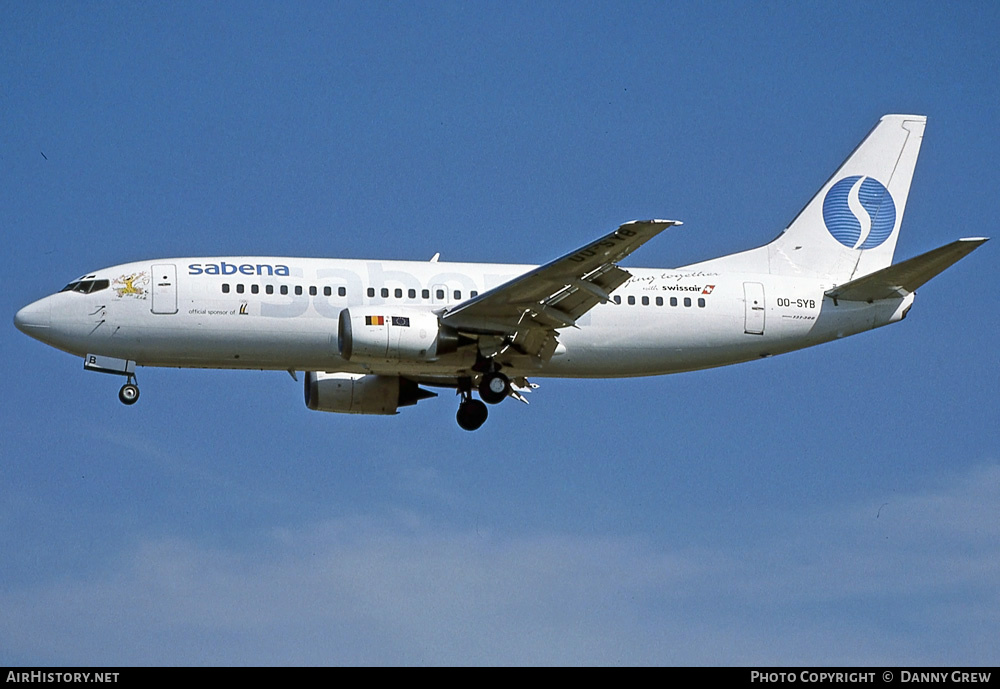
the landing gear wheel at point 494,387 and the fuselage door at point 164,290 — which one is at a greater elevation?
the fuselage door at point 164,290

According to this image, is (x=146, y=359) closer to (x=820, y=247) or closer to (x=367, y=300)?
(x=367, y=300)

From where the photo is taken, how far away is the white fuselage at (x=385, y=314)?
131 feet

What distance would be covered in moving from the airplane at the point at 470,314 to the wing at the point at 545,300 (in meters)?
0.05

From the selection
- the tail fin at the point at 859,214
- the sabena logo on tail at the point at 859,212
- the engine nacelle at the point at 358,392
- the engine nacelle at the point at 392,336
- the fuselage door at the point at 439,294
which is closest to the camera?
the engine nacelle at the point at 392,336

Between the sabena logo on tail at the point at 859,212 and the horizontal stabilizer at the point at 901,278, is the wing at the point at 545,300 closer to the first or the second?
the horizontal stabilizer at the point at 901,278

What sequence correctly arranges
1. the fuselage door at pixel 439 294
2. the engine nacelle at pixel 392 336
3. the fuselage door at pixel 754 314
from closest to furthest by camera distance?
the engine nacelle at pixel 392 336
the fuselage door at pixel 439 294
the fuselage door at pixel 754 314

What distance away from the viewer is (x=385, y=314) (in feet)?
130

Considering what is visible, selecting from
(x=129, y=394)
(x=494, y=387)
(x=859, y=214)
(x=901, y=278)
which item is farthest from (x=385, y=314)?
(x=859, y=214)

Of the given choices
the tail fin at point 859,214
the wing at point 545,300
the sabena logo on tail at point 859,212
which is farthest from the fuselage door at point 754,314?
the sabena logo on tail at point 859,212

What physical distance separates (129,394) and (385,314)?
23.0 ft

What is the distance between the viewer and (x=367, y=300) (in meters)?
40.9

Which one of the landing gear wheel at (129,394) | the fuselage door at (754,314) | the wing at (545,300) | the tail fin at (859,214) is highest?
the tail fin at (859,214)
